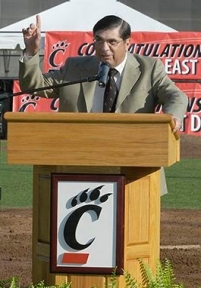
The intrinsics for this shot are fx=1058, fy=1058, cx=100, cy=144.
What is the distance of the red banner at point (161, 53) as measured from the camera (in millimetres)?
25625

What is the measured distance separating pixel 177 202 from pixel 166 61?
35.7 ft

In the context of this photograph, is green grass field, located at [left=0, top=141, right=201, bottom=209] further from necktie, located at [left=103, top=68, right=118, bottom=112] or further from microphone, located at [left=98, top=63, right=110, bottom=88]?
microphone, located at [left=98, top=63, right=110, bottom=88]

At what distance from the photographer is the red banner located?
25.6 m

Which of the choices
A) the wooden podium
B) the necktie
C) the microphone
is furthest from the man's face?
the wooden podium

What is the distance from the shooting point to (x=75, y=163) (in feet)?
17.7

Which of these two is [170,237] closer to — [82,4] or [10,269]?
[10,269]

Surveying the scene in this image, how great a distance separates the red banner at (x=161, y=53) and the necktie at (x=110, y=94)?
1921 centimetres

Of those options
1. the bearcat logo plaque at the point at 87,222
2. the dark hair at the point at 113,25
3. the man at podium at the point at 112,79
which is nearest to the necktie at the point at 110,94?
the man at podium at the point at 112,79

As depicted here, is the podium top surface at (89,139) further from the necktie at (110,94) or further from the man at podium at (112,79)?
the necktie at (110,94)

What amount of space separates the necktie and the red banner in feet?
63.0

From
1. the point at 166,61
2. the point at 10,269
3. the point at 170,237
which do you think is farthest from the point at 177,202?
the point at 166,61

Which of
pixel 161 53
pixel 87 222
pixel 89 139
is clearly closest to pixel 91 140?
pixel 89 139

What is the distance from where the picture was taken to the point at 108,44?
6.21 m

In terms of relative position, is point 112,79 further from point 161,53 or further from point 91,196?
point 161,53
